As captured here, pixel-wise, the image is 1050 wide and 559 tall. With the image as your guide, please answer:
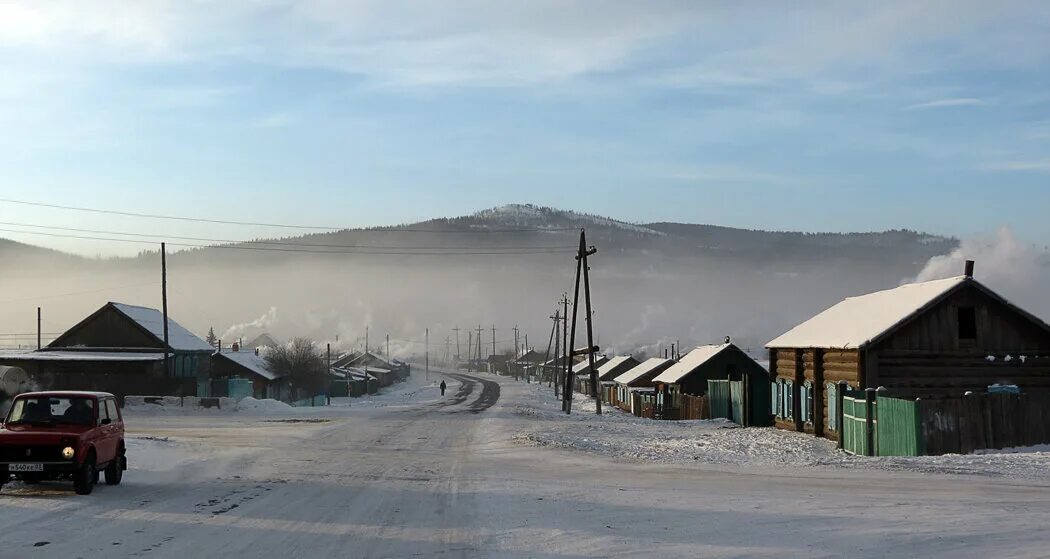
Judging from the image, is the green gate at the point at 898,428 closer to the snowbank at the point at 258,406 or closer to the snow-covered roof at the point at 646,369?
the snowbank at the point at 258,406

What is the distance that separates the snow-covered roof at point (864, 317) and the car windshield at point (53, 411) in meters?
22.2

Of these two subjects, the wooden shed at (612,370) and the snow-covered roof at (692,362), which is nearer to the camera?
the snow-covered roof at (692,362)

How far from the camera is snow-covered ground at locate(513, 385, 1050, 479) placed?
22156 millimetres

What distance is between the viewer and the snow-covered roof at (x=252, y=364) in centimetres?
8375

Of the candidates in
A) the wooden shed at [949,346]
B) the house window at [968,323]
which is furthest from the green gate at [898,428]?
the house window at [968,323]

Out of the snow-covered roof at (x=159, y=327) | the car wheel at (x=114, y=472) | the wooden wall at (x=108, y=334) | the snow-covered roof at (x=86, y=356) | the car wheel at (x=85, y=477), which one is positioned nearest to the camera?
the car wheel at (x=85, y=477)

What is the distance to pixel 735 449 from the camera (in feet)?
94.7

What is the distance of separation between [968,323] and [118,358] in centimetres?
5742

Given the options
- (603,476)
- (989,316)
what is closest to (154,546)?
(603,476)

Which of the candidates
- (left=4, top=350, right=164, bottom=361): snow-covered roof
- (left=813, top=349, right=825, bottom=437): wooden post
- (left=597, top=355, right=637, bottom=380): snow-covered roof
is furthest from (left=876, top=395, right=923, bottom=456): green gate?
(left=597, top=355, right=637, bottom=380): snow-covered roof

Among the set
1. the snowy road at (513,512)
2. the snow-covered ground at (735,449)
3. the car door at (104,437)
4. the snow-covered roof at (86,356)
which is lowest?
the snow-covered ground at (735,449)

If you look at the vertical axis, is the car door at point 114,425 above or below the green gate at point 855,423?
above

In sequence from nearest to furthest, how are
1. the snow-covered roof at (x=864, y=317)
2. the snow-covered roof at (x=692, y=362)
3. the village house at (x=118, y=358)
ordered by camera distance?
the snow-covered roof at (x=864, y=317) → the snow-covered roof at (x=692, y=362) → the village house at (x=118, y=358)

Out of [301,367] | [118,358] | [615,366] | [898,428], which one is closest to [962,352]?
[898,428]
